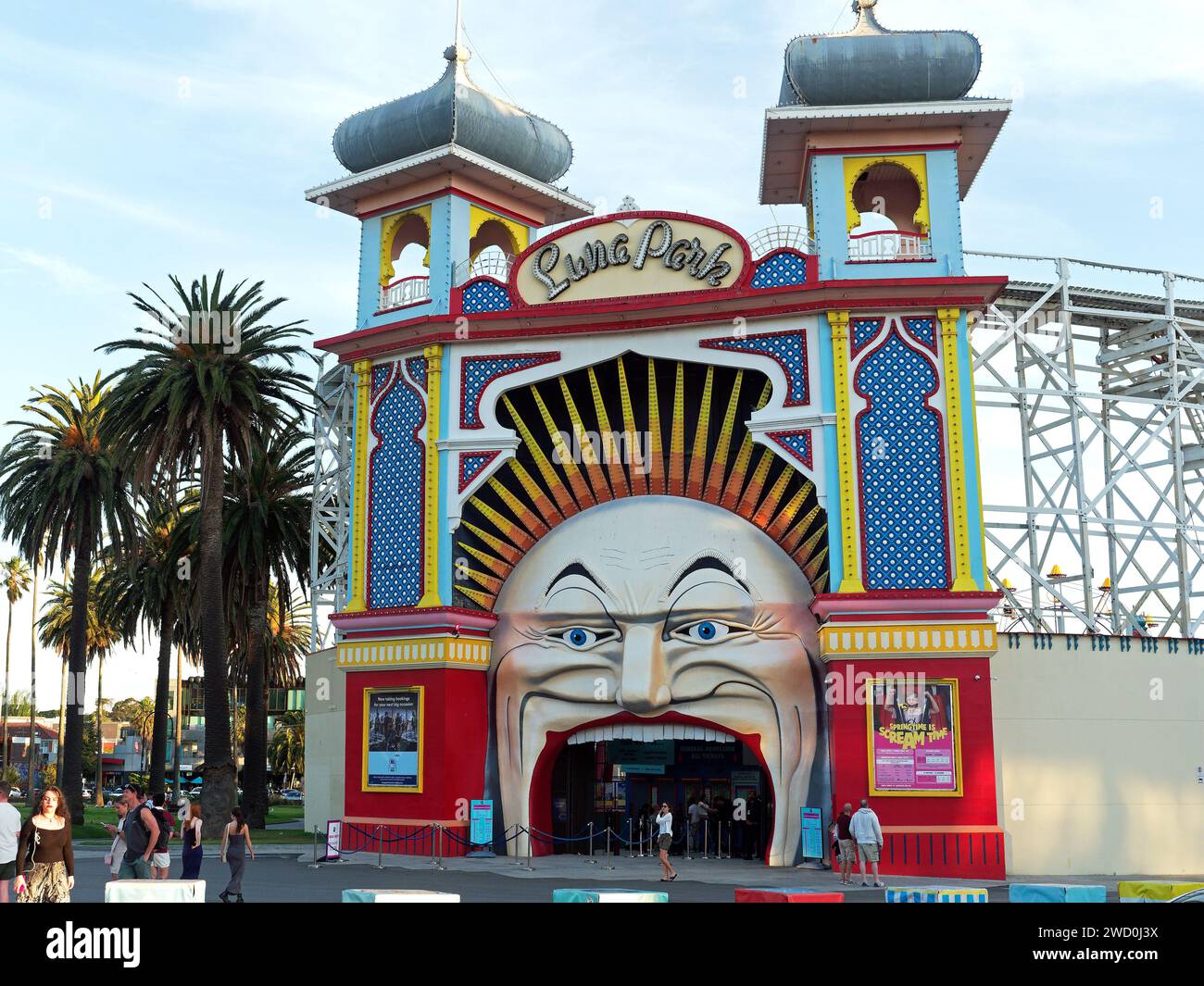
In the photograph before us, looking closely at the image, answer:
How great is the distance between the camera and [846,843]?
24.4m

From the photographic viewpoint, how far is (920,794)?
26.2 m

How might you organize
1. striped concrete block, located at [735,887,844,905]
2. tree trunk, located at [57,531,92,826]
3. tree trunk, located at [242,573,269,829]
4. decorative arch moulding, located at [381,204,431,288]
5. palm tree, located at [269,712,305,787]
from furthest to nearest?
palm tree, located at [269,712,305,787] < tree trunk, located at [242,573,269,829] < tree trunk, located at [57,531,92,826] < decorative arch moulding, located at [381,204,431,288] < striped concrete block, located at [735,887,844,905]

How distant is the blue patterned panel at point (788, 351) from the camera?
2873 cm

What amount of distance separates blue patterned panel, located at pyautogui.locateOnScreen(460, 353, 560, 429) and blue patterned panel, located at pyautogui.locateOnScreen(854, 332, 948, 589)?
25.8 feet

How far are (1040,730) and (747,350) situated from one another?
10732mm

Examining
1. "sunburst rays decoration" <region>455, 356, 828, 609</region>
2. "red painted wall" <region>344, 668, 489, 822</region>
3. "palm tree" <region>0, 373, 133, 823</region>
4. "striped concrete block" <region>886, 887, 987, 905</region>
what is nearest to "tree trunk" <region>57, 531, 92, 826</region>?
"palm tree" <region>0, 373, 133, 823</region>

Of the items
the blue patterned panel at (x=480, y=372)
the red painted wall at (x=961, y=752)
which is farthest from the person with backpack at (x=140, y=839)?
the blue patterned panel at (x=480, y=372)

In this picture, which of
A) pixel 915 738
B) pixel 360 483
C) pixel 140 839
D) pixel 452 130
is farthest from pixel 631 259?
pixel 140 839

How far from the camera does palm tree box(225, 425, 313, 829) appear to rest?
4288 cm

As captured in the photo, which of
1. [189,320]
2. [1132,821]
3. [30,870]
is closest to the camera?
[30,870]

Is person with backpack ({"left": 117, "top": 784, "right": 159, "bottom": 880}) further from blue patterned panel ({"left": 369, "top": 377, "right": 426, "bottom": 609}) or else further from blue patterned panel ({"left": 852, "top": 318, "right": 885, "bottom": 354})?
blue patterned panel ({"left": 852, "top": 318, "right": 885, "bottom": 354})

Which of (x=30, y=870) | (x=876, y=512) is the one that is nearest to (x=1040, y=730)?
(x=876, y=512)
